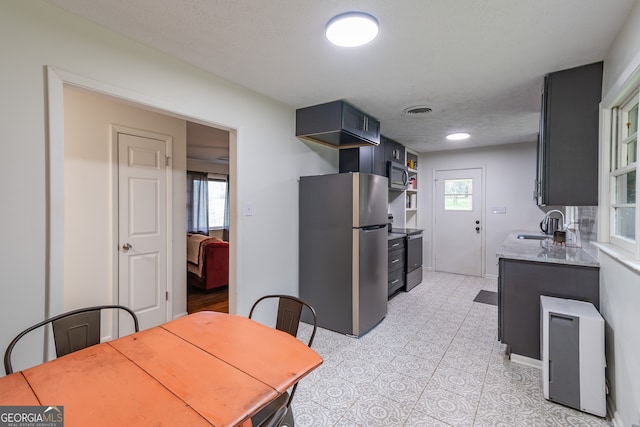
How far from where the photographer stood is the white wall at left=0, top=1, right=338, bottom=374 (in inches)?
56.2

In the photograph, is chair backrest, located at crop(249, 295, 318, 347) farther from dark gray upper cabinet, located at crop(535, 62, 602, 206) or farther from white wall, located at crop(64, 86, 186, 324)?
dark gray upper cabinet, located at crop(535, 62, 602, 206)

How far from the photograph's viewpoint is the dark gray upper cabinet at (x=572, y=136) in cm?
207

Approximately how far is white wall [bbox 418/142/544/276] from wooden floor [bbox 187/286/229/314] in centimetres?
434

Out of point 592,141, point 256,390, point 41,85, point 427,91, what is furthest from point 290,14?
point 592,141

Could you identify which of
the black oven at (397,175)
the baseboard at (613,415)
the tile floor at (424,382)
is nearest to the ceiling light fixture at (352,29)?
the tile floor at (424,382)

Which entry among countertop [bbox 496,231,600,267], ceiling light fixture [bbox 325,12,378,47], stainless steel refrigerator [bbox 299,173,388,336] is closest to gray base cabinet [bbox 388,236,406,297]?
stainless steel refrigerator [bbox 299,173,388,336]

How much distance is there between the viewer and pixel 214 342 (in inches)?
52.4

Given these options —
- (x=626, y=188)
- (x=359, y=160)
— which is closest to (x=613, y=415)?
(x=626, y=188)

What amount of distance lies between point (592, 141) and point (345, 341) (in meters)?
2.49

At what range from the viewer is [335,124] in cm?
291

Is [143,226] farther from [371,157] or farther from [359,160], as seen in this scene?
[371,157]

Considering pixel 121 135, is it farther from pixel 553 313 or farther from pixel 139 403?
pixel 553 313

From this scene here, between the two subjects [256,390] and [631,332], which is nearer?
[256,390]

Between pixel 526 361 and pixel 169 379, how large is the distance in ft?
8.54
